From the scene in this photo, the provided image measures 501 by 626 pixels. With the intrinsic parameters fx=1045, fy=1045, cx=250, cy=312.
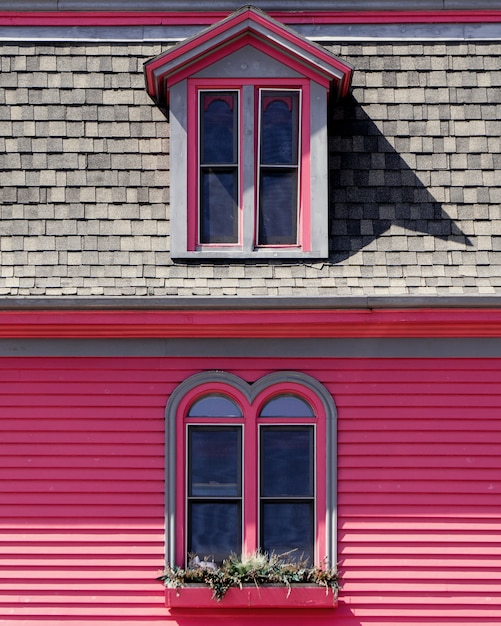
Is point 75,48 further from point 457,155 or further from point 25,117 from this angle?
point 457,155

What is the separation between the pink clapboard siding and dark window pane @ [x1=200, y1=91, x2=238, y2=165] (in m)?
1.79

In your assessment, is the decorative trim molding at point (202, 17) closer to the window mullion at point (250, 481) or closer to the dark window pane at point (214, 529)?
the window mullion at point (250, 481)

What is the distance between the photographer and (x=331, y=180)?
353 inches

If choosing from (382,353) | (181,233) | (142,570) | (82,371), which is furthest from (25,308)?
(382,353)

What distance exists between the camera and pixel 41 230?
8.83 m

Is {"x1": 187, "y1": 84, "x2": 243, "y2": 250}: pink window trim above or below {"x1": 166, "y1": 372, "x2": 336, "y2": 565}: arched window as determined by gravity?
above

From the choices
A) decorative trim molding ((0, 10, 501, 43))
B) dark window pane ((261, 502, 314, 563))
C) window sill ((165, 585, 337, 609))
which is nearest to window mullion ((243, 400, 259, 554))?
dark window pane ((261, 502, 314, 563))

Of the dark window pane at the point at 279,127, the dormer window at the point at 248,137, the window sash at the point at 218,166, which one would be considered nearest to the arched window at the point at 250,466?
the dormer window at the point at 248,137

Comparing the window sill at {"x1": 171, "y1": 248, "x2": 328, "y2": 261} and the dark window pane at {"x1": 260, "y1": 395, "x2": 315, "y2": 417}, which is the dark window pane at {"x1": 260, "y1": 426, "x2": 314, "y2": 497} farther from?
the window sill at {"x1": 171, "y1": 248, "x2": 328, "y2": 261}

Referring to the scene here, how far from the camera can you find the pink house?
8.54 metres

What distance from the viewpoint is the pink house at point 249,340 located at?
28.0 ft

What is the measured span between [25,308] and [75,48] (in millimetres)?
2514

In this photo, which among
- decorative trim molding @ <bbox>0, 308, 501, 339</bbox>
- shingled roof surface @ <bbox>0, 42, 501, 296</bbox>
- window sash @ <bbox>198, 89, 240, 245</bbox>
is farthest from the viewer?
window sash @ <bbox>198, 89, 240, 245</bbox>

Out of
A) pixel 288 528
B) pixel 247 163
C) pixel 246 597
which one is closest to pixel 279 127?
pixel 247 163
